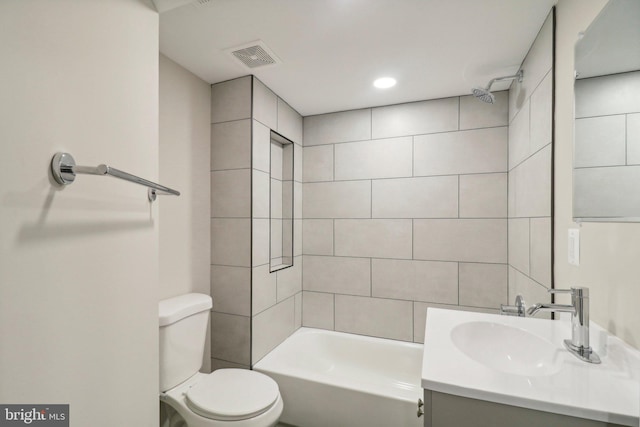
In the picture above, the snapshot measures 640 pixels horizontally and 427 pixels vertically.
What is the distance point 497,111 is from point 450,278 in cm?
129

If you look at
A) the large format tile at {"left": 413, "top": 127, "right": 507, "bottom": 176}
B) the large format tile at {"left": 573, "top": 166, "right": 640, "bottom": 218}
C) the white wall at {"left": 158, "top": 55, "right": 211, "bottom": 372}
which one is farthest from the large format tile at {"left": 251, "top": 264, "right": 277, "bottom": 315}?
the large format tile at {"left": 573, "top": 166, "right": 640, "bottom": 218}

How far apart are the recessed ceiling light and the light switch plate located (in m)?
1.40

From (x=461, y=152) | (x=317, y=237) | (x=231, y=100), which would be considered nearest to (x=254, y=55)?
(x=231, y=100)

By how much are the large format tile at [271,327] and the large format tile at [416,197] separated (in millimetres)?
1082

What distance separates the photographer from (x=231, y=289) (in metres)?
2.02

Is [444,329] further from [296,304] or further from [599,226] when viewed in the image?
[296,304]

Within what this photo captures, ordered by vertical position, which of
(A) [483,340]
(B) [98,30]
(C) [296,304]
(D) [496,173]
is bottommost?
(C) [296,304]

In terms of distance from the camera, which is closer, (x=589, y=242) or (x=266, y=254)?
(x=589, y=242)

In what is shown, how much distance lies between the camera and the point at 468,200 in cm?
223

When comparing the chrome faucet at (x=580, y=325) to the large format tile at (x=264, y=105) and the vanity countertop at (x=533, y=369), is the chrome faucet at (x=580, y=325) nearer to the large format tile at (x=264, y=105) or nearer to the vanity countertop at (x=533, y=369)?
the vanity countertop at (x=533, y=369)

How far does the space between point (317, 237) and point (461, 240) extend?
1181 millimetres

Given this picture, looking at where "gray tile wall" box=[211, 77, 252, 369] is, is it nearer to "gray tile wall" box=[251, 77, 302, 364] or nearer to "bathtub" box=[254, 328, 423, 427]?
"gray tile wall" box=[251, 77, 302, 364]

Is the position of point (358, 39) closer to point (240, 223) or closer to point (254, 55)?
point (254, 55)

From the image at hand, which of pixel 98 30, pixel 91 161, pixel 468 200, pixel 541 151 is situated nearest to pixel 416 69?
pixel 541 151
